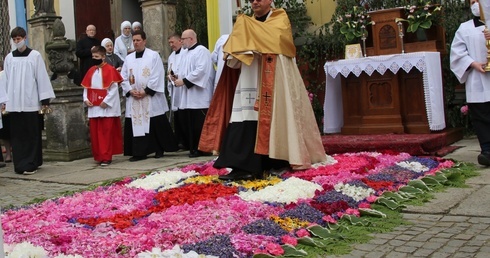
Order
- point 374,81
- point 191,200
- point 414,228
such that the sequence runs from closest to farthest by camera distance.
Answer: point 414,228 < point 191,200 < point 374,81

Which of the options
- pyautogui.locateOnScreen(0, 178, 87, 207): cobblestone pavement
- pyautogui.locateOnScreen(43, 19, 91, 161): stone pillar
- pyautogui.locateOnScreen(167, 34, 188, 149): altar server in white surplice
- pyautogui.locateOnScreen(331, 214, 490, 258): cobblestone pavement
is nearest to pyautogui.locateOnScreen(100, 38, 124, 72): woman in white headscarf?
pyautogui.locateOnScreen(43, 19, 91, 161): stone pillar

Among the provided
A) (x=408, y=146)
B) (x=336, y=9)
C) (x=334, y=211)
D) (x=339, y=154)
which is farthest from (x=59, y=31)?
(x=334, y=211)

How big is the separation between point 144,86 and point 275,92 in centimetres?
396

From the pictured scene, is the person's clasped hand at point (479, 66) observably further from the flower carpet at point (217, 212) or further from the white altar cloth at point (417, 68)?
the white altar cloth at point (417, 68)

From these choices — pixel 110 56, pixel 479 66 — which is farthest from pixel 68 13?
pixel 479 66

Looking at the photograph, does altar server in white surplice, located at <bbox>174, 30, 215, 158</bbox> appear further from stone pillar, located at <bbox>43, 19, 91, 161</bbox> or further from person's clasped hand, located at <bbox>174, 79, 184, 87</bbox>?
stone pillar, located at <bbox>43, 19, 91, 161</bbox>

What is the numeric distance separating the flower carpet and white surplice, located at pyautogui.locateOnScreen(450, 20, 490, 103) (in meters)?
0.81

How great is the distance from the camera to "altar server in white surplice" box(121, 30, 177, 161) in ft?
33.2

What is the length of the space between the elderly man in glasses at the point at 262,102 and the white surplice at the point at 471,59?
74.7 inches

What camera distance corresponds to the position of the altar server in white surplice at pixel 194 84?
33.4 feet

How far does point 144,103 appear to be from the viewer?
10164 mm

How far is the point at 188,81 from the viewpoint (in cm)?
1019

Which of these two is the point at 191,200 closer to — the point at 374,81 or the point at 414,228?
the point at 414,228

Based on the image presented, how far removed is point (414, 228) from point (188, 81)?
600 centimetres
